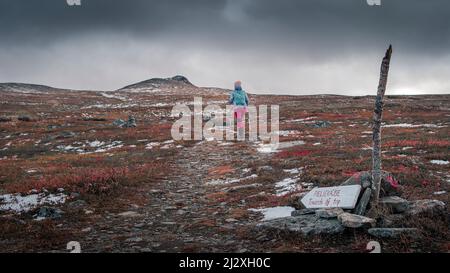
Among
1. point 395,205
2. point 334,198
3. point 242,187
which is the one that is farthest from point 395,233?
point 242,187

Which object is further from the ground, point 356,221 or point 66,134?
point 356,221

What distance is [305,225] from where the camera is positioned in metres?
9.70

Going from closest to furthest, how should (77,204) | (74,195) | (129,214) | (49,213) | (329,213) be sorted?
(329,213)
(49,213)
(129,214)
(77,204)
(74,195)

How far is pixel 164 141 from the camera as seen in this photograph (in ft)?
112

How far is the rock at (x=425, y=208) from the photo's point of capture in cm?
957

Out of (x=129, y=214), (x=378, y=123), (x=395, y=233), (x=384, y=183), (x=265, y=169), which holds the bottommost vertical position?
(x=129, y=214)

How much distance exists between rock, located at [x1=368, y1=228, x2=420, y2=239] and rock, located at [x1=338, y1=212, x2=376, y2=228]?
1.05 feet

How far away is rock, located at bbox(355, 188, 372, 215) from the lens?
10.1 m

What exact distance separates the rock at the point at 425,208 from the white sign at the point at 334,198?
1280 mm

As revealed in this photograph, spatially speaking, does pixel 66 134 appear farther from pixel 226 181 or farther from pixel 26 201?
pixel 26 201

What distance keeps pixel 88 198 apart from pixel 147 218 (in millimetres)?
3047

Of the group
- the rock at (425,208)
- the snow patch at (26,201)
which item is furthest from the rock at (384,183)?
the snow patch at (26,201)

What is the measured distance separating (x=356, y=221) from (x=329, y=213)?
81 centimetres
